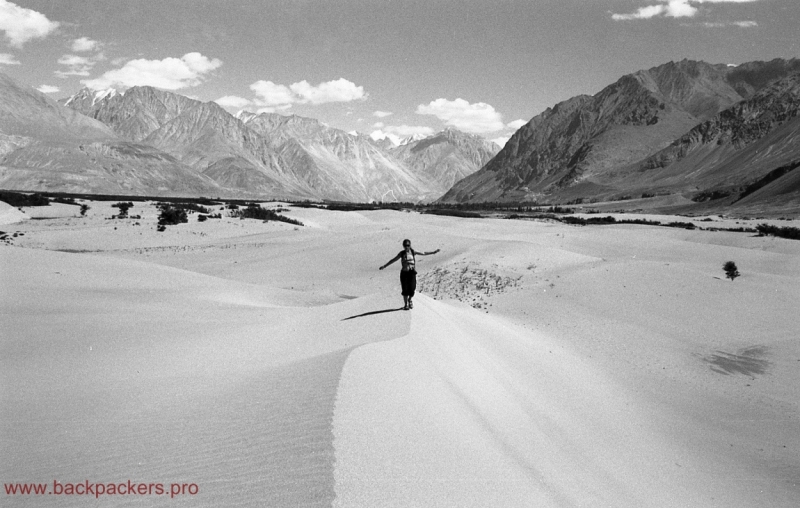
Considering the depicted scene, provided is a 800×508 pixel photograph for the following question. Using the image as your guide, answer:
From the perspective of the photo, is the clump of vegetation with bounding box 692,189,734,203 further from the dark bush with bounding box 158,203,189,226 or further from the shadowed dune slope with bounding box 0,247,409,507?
the shadowed dune slope with bounding box 0,247,409,507

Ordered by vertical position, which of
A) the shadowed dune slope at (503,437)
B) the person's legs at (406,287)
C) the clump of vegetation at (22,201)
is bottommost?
the shadowed dune slope at (503,437)

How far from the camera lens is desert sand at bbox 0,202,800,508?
452 cm

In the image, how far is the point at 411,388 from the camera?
6180mm

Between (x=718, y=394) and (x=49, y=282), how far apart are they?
15.7 m

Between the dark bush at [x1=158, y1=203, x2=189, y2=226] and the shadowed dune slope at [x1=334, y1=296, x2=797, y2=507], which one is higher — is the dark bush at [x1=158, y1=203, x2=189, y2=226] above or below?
above

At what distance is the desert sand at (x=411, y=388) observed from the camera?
4.52m

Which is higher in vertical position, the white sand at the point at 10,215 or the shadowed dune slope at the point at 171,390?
the white sand at the point at 10,215

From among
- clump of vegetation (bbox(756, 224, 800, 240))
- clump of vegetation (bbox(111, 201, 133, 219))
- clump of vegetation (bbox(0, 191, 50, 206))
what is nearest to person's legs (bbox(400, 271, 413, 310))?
clump of vegetation (bbox(756, 224, 800, 240))

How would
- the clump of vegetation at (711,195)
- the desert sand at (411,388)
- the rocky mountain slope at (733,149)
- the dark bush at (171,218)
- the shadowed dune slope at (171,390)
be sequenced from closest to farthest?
the shadowed dune slope at (171,390) < the desert sand at (411,388) < the dark bush at (171,218) < the clump of vegetation at (711,195) < the rocky mountain slope at (733,149)

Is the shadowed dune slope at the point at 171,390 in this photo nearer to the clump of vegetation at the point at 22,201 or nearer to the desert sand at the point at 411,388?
the desert sand at the point at 411,388

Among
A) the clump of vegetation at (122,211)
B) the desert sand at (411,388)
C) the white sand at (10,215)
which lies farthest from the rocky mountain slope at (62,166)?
the desert sand at (411,388)

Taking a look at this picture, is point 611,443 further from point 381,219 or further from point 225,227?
point 381,219

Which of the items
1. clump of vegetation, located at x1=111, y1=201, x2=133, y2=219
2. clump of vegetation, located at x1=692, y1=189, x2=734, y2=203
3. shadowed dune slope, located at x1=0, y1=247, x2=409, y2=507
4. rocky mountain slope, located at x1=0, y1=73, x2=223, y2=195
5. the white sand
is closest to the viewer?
shadowed dune slope, located at x1=0, y1=247, x2=409, y2=507

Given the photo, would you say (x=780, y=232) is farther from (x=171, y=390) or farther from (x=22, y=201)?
(x=22, y=201)
